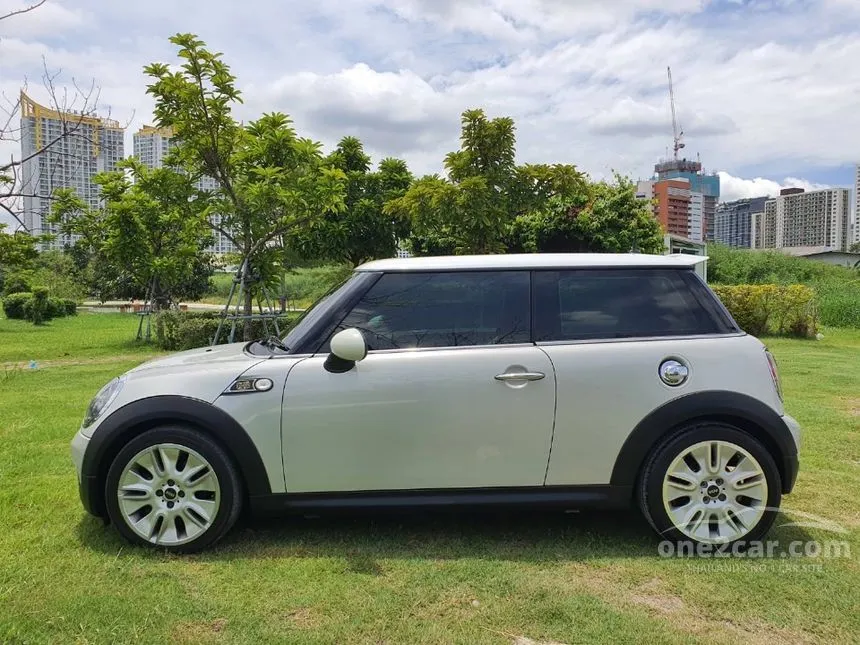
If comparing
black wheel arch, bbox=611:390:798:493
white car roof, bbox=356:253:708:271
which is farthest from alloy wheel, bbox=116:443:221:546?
black wheel arch, bbox=611:390:798:493

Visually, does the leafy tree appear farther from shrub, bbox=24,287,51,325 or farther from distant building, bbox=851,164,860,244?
distant building, bbox=851,164,860,244

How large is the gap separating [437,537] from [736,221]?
10291cm

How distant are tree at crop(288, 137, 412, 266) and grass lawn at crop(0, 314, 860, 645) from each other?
17.6 metres

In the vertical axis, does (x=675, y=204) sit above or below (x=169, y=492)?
above

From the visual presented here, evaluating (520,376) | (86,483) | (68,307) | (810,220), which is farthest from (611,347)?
(810,220)

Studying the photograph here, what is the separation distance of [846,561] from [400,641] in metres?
2.38

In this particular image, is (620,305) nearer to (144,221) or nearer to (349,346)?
(349,346)

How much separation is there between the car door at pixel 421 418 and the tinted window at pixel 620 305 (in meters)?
0.28

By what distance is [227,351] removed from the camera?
3945 millimetres

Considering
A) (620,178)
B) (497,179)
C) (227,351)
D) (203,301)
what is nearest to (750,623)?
(227,351)

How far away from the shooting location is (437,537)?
11.8 ft

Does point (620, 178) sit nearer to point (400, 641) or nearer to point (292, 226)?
point (292, 226)

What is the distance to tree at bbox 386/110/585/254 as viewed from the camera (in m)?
11.1

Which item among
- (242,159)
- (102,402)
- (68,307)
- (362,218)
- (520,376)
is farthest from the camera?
(68,307)
